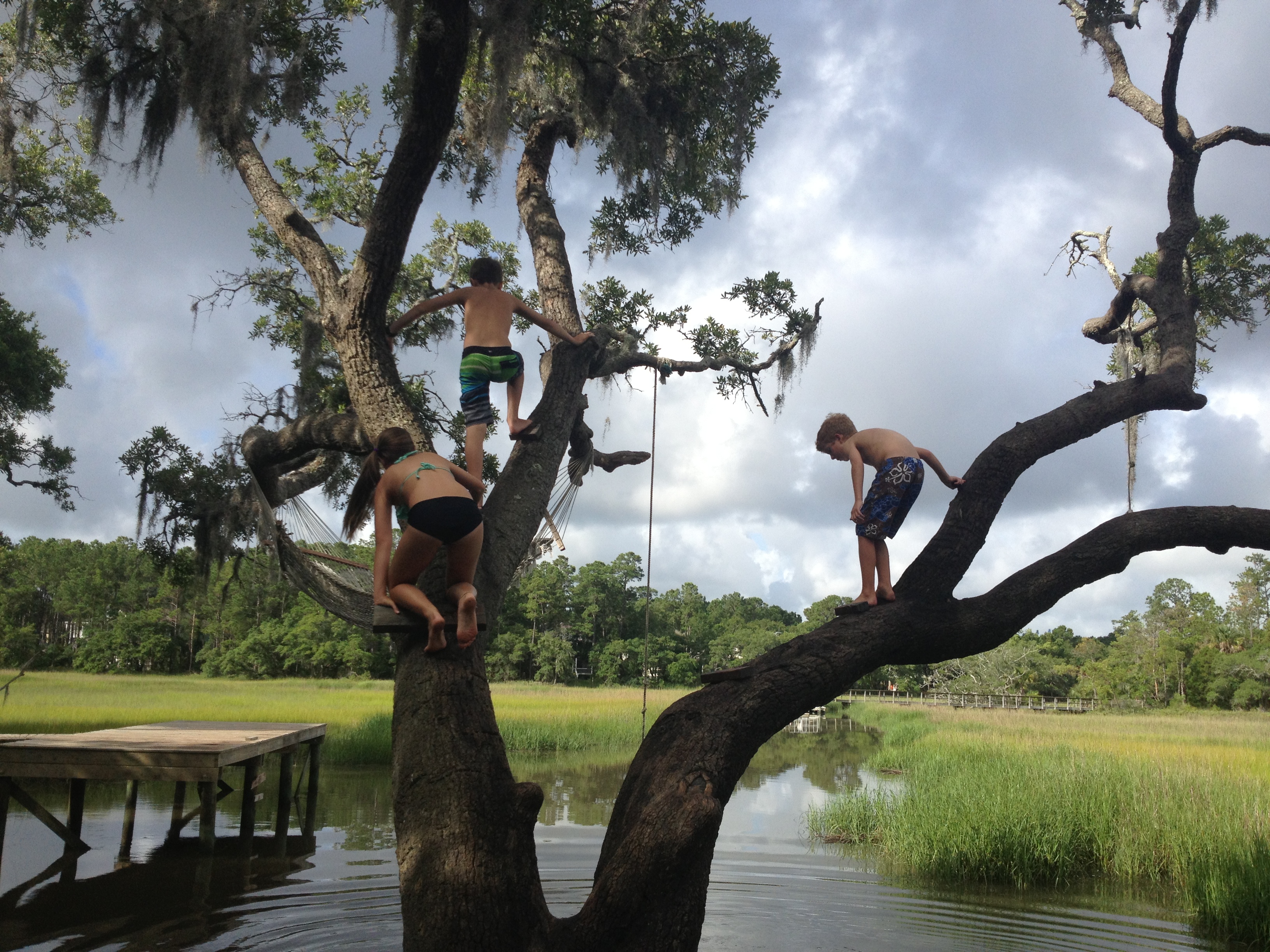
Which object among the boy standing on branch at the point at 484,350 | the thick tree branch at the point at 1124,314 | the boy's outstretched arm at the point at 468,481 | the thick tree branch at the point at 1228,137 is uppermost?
the thick tree branch at the point at 1228,137

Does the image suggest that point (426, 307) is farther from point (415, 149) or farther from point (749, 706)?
point (749, 706)

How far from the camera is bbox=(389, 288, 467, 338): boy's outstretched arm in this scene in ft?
14.0

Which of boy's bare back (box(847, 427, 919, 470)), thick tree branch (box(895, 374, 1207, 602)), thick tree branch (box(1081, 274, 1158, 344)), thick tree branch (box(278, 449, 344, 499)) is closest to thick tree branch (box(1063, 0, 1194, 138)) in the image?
thick tree branch (box(1081, 274, 1158, 344))

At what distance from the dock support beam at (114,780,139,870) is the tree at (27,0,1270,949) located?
392cm

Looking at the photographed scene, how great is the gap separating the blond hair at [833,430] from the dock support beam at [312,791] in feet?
23.4

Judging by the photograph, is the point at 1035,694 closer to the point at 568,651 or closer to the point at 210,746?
the point at 568,651

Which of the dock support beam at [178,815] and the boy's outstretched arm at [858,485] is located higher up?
the boy's outstretched arm at [858,485]

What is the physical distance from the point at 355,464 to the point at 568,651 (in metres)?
47.6

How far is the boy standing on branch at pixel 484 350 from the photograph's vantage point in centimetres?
432

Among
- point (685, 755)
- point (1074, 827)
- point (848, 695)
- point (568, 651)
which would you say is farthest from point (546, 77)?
point (848, 695)

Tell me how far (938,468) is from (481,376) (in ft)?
7.84

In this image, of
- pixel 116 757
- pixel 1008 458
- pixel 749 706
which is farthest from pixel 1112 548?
pixel 116 757

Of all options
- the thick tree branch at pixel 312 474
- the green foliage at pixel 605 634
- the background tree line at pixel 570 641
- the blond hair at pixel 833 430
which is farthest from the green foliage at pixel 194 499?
the green foliage at pixel 605 634

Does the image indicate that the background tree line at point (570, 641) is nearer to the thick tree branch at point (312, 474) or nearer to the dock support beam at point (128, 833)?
the dock support beam at point (128, 833)
